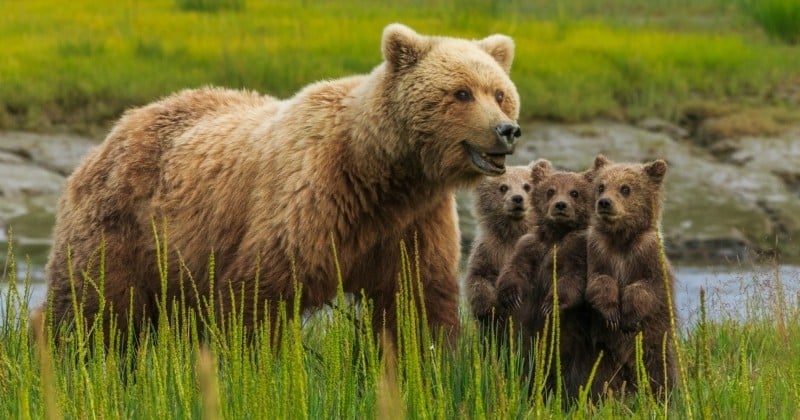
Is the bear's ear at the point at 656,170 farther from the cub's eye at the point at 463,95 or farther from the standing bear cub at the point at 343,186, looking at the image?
the cub's eye at the point at 463,95

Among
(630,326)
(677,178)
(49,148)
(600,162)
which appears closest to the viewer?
(630,326)

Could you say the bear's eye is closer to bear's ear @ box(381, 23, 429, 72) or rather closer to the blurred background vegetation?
bear's ear @ box(381, 23, 429, 72)

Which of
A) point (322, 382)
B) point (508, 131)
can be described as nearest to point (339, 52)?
point (508, 131)

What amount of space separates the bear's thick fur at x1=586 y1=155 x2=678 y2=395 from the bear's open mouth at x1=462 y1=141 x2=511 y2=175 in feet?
1.42

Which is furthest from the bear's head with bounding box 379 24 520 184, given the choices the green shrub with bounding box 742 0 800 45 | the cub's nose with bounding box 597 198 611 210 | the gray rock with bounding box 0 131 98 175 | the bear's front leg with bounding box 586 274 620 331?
the green shrub with bounding box 742 0 800 45

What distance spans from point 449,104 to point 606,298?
3.25 feet

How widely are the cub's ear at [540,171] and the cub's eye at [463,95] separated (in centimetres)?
73

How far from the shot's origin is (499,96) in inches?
231

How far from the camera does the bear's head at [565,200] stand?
20.0 feet

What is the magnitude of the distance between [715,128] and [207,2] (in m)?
5.87

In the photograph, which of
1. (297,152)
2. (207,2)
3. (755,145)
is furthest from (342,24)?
(297,152)

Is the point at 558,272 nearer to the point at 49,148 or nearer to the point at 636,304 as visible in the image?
the point at 636,304

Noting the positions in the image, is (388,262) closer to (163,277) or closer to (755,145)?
(163,277)

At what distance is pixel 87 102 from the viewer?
13562 mm
